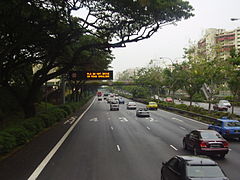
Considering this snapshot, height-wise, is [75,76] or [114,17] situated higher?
[114,17]

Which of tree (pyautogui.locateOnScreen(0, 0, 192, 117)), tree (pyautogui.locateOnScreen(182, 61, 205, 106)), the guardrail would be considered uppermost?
Answer: tree (pyautogui.locateOnScreen(0, 0, 192, 117))

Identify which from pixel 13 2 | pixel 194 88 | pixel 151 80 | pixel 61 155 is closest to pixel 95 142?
pixel 61 155

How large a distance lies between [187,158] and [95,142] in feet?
38.9

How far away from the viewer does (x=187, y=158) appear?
887 centimetres

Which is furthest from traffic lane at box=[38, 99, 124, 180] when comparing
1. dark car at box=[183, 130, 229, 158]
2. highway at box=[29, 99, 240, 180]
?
dark car at box=[183, 130, 229, 158]

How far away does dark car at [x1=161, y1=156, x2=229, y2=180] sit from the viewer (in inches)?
308

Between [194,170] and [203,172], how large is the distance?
0.25 metres

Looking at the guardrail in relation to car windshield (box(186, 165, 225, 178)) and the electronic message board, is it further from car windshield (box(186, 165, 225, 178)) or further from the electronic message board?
car windshield (box(186, 165, 225, 178))

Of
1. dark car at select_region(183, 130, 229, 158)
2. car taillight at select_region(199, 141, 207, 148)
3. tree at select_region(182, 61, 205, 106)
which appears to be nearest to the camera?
dark car at select_region(183, 130, 229, 158)

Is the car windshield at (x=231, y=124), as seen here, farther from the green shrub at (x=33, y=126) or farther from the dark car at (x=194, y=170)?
the green shrub at (x=33, y=126)

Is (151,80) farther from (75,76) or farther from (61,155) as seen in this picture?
(61,155)

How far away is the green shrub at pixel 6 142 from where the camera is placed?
1492cm

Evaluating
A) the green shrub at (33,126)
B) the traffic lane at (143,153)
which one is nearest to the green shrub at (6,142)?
the green shrub at (33,126)

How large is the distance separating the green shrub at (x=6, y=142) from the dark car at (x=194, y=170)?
9.29 meters
